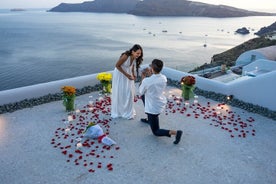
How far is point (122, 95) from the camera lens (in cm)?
643

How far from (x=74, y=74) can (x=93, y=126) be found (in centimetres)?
4341

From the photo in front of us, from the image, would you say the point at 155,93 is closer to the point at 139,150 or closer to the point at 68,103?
the point at 139,150

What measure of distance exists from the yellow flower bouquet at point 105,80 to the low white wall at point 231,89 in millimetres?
814

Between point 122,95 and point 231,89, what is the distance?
3289mm

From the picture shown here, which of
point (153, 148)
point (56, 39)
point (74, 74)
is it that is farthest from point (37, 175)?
point (56, 39)

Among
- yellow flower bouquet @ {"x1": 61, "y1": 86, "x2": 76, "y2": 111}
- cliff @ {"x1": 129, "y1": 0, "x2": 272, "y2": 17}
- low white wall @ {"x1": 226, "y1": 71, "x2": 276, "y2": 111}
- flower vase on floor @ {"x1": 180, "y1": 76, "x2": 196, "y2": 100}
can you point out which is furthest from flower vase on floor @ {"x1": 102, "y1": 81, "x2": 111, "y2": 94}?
cliff @ {"x1": 129, "y1": 0, "x2": 272, "y2": 17}

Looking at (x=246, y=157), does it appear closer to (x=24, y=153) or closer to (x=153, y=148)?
(x=153, y=148)

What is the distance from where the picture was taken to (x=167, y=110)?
22.8 ft

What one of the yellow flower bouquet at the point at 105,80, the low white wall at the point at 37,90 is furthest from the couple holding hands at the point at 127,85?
the low white wall at the point at 37,90

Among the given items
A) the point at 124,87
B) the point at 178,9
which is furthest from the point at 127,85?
the point at 178,9

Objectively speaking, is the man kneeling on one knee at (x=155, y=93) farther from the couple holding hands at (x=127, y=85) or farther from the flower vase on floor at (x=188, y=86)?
the flower vase on floor at (x=188, y=86)

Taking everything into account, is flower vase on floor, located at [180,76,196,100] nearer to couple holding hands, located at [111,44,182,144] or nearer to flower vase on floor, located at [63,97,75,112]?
couple holding hands, located at [111,44,182,144]

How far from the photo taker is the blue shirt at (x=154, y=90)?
16.5 ft

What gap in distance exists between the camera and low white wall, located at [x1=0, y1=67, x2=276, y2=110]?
684 cm
